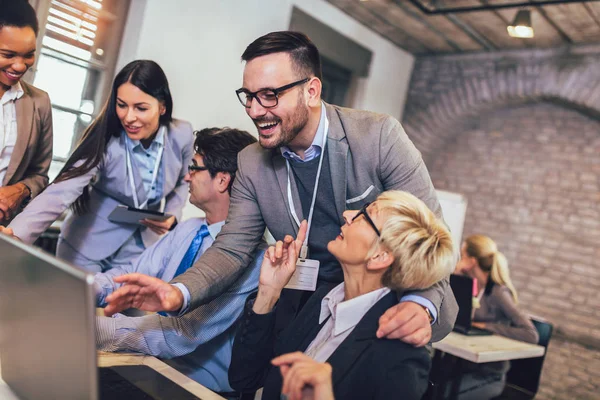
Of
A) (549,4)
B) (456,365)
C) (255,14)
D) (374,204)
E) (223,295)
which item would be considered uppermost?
(549,4)

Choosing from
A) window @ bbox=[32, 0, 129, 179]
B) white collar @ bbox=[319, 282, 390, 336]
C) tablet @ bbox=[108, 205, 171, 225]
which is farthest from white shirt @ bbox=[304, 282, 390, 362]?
window @ bbox=[32, 0, 129, 179]

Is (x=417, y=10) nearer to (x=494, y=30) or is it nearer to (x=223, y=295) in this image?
(x=494, y=30)

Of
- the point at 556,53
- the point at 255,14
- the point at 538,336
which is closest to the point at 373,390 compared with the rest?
the point at 538,336

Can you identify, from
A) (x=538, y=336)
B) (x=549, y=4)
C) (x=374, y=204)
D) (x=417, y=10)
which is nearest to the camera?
(x=374, y=204)

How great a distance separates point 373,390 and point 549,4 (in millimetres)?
3747

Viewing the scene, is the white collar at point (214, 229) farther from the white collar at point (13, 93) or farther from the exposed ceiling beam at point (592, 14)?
the exposed ceiling beam at point (592, 14)

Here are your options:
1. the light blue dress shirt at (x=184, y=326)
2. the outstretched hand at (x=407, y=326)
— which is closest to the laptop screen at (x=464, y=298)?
the light blue dress shirt at (x=184, y=326)

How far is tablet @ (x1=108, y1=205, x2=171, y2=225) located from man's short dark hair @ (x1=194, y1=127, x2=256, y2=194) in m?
0.37

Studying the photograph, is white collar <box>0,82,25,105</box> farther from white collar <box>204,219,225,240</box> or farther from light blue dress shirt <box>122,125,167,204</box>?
white collar <box>204,219,225,240</box>

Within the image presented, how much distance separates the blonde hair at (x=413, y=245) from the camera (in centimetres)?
143

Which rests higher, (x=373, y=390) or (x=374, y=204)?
(x=374, y=204)

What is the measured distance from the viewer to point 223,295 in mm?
1867

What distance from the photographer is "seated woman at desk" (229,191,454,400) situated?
1257 mm

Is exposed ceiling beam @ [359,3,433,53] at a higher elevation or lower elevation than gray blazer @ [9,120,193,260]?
higher
